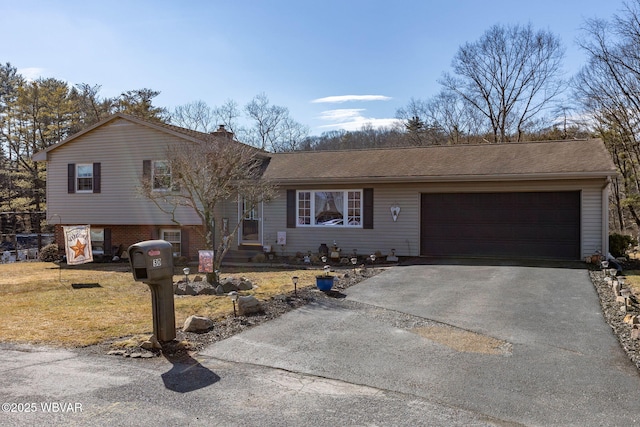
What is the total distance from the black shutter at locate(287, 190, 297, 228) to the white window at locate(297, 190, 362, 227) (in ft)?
0.47

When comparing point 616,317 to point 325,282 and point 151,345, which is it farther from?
point 151,345

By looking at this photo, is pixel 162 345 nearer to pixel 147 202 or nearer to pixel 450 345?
pixel 450 345

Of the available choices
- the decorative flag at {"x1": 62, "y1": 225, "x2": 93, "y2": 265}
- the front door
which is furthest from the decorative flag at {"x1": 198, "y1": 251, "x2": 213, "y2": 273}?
the front door

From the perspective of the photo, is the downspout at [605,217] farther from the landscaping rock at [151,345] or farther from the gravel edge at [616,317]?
the landscaping rock at [151,345]

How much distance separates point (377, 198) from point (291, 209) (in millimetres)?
2771

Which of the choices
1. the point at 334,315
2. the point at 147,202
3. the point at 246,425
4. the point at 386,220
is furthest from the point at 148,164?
the point at 246,425

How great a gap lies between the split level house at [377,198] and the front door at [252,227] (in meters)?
0.04

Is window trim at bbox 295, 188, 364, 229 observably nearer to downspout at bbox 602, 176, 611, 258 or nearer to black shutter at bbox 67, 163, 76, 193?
downspout at bbox 602, 176, 611, 258

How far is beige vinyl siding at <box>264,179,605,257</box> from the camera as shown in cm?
1273

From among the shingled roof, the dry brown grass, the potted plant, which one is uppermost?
the shingled roof

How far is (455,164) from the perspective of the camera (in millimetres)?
14555

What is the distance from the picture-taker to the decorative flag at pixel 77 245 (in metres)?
12.5

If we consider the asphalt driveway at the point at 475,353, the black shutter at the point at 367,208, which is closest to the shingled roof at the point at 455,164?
the black shutter at the point at 367,208

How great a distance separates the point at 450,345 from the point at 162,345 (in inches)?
130
